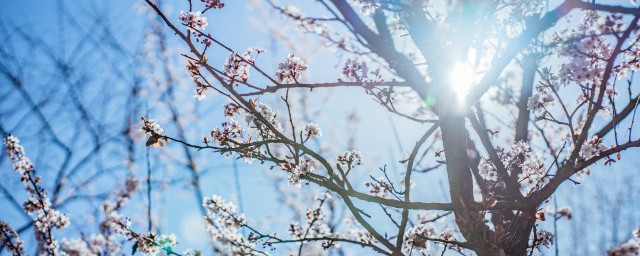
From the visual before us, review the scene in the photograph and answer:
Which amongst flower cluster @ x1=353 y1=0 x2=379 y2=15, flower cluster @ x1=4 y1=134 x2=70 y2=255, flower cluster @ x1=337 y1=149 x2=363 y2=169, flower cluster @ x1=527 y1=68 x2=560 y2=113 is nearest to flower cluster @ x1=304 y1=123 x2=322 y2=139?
flower cluster @ x1=337 y1=149 x2=363 y2=169

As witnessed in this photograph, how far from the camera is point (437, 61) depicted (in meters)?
2.86

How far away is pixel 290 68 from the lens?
108 inches

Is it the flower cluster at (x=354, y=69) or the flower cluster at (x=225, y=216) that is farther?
the flower cluster at (x=225, y=216)

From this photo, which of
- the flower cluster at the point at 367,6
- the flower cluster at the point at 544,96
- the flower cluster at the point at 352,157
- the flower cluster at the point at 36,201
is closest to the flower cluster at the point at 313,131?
the flower cluster at the point at 352,157

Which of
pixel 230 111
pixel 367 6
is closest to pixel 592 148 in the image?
pixel 367 6

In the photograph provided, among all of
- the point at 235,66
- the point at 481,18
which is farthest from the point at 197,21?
the point at 481,18

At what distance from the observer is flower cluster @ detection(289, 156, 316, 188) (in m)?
2.53

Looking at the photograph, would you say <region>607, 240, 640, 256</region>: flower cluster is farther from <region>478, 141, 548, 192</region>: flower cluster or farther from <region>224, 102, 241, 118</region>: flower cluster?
<region>224, 102, 241, 118</region>: flower cluster

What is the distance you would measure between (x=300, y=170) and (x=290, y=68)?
2.42ft

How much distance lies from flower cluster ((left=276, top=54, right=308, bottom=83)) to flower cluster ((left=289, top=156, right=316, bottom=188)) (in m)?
0.57

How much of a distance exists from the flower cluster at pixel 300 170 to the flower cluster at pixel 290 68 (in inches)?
22.6

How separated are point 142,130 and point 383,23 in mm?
2039

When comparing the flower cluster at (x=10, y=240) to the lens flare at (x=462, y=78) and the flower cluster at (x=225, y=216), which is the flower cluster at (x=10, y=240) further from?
the lens flare at (x=462, y=78)

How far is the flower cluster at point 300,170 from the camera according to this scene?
253cm
